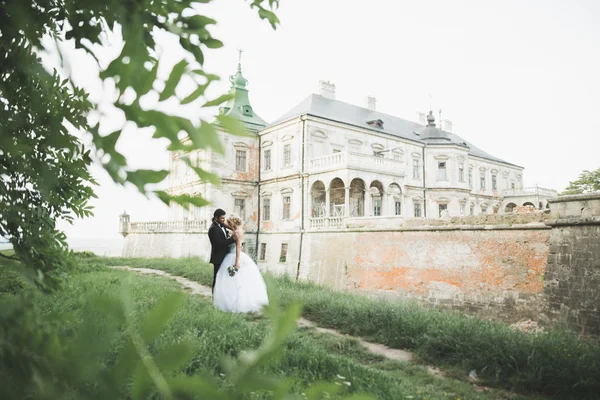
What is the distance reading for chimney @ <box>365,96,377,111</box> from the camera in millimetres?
30781

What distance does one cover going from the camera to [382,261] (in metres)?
15.2

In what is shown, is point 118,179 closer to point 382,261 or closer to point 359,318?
point 359,318

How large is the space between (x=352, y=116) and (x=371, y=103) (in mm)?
4686

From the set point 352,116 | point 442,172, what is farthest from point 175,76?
point 442,172

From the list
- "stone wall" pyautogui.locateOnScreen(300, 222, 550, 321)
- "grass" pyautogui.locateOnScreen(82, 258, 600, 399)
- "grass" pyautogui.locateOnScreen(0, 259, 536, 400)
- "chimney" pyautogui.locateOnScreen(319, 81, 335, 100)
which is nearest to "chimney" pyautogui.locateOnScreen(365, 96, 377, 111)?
"chimney" pyautogui.locateOnScreen(319, 81, 335, 100)

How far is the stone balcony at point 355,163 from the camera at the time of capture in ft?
66.9

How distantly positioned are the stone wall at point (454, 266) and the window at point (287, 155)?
7.91 m

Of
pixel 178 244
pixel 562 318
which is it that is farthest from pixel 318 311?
pixel 178 244

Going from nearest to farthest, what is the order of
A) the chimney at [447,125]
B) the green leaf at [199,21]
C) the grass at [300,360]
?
the green leaf at [199,21], the grass at [300,360], the chimney at [447,125]

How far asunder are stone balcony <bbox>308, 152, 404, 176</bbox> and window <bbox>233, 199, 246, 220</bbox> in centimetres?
551

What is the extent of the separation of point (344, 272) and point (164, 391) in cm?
1678

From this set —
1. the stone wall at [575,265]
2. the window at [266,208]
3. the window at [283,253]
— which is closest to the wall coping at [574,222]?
the stone wall at [575,265]

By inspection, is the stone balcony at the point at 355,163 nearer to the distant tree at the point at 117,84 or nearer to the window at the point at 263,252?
the window at the point at 263,252

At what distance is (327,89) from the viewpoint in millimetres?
28141
